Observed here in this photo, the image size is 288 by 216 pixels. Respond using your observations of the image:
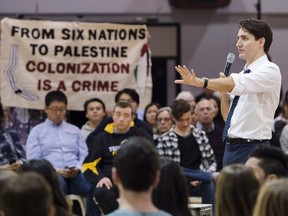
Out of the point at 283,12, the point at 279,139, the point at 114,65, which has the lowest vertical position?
the point at 279,139

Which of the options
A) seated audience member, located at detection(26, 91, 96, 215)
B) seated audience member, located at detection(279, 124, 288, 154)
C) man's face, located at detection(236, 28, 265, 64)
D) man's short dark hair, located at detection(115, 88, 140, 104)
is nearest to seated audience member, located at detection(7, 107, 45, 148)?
seated audience member, located at detection(26, 91, 96, 215)

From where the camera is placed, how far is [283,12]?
41.1 ft

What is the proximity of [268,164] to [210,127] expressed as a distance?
14.5ft

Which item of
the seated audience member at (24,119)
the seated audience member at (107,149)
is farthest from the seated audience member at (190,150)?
the seated audience member at (24,119)

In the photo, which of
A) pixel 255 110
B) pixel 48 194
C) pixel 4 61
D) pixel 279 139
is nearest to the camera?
pixel 48 194

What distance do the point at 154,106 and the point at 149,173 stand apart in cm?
576

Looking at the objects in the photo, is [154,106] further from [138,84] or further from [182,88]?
[182,88]

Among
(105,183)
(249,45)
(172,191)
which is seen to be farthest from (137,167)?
(105,183)

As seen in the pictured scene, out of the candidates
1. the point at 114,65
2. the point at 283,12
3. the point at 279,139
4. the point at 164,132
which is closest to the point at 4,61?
the point at 114,65

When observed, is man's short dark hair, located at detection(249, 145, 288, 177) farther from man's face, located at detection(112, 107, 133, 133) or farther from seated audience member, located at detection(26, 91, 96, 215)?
seated audience member, located at detection(26, 91, 96, 215)

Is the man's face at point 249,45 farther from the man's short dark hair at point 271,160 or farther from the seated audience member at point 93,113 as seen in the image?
the seated audience member at point 93,113

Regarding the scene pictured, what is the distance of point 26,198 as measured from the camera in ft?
9.32

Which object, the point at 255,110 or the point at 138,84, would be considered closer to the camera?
the point at 255,110

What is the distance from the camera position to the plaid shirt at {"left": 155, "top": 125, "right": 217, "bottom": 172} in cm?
763
